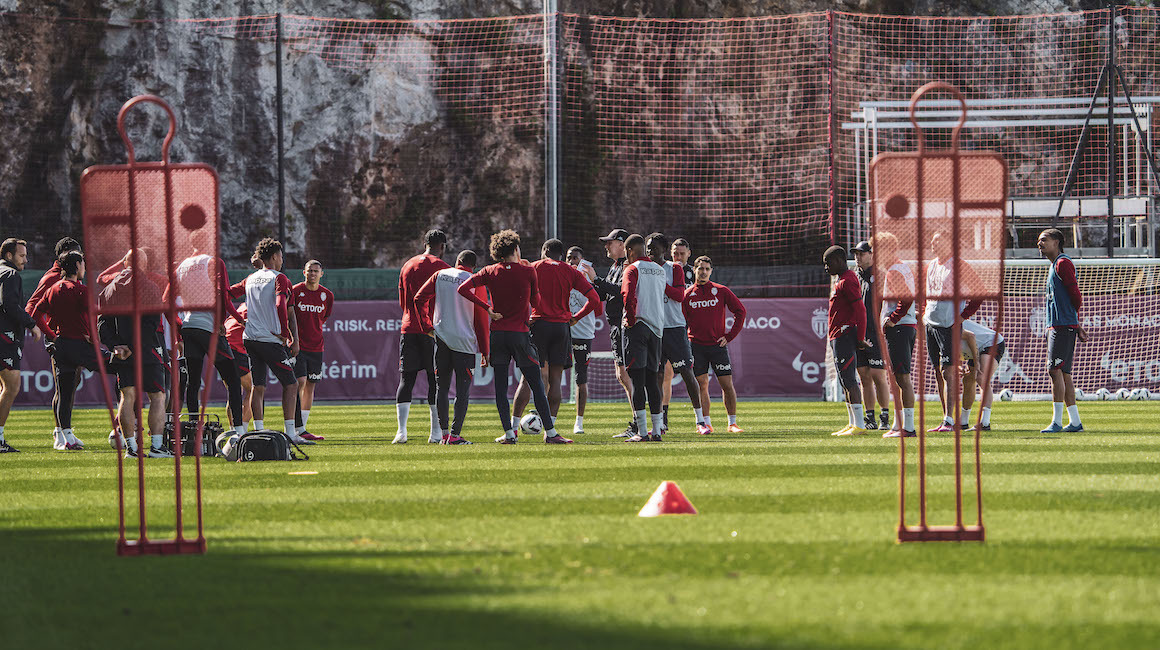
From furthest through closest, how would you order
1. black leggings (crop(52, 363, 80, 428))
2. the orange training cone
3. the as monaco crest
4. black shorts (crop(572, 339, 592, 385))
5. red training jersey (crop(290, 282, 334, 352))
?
the as monaco crest, black shorts (crop(572, 339, 592, 385)), red training jersey (crop(290, 282, 334, 352)), black leggings (crop(52, 363, 80, 428)), the orange training cone

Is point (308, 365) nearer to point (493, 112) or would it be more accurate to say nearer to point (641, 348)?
point (641, 348)

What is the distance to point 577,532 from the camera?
285 inches

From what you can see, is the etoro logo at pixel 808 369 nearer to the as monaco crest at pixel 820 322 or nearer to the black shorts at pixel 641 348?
the as monaco crest at pixel 820 322

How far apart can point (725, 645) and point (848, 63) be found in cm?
3428

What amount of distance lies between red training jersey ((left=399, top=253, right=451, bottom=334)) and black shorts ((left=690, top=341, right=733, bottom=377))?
309 cm

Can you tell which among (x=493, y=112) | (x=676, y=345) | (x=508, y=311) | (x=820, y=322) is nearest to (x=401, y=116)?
(x=493, y=112)

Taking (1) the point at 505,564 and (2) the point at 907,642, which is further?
(1) the point at 505,564

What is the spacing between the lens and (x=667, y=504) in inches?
309

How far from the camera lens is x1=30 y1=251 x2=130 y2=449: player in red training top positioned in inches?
549

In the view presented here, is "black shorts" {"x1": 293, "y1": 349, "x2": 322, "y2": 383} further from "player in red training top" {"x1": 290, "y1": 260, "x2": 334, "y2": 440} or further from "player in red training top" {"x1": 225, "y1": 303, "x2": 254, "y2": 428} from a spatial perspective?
"player in red training top" {"x1": 225, "y1": 303, "x2": 254, "y2": 428}

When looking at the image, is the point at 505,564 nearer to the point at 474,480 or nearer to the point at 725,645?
the point at 725,645

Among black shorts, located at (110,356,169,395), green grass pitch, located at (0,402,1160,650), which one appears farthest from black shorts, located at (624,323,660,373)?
black shorts, located at (110,356,169,395)

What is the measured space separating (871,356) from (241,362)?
20.9 ft

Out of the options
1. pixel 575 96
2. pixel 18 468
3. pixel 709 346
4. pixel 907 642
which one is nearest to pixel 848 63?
pixel 575 96
